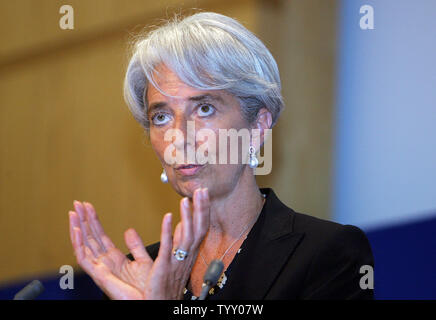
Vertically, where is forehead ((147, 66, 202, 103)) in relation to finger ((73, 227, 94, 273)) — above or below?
above

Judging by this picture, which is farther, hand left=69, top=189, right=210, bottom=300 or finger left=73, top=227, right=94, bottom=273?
finger left=73, top=227, right=94, bottom=273

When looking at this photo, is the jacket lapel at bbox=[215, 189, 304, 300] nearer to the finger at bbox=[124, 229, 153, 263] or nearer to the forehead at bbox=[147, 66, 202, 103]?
the finger at bbox=[124, 229, 153, 263]

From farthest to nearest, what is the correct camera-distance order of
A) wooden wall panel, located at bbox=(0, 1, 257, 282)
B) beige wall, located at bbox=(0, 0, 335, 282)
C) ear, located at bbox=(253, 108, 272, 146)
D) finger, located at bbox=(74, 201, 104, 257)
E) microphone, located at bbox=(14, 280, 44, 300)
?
wooden wall panel, located at bbox=(0, 1, 257, 282) → beige wall, located at bbox=(0, 0, 335, 282) → ear, located at bbox=(253, 108, 272, 146) → finger, located at bbox=(74, 201, 104, 257) → microphone, located at bbox=(14, 280, 44, 300)

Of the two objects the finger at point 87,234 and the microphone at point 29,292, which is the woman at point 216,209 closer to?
the finger at point 87,234

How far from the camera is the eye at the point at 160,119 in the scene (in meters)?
2.48

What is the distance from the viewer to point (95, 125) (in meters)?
4.86

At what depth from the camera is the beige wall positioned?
164 inches

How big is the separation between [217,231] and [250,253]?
272mm

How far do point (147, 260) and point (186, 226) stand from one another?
20 centimetres

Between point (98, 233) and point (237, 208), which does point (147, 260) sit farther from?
point (237, 208)

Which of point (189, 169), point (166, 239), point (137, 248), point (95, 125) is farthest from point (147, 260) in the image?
point (95, 125)

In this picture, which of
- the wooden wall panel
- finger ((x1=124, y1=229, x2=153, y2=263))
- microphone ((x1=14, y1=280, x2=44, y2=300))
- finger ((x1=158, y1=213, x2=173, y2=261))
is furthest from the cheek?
the wooden wall panel

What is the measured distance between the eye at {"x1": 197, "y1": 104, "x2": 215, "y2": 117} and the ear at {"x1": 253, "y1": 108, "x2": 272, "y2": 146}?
242 mm

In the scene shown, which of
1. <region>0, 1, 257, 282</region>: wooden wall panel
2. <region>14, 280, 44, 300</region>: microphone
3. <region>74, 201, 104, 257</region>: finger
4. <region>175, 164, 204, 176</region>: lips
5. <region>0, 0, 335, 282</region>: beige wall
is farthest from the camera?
<region>0, 1, 257, 282</region>: wooden wall panel
